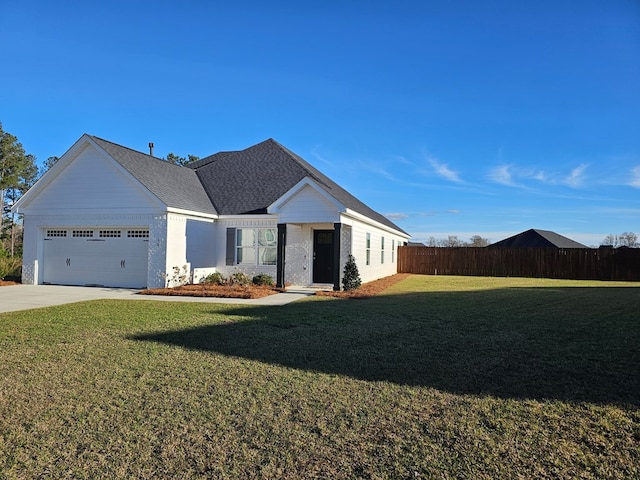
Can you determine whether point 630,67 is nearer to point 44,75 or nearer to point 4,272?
point 44,75

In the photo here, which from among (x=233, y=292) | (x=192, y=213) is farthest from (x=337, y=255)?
(x=192, y=213)

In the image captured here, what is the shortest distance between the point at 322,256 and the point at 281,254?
2281 millimetres

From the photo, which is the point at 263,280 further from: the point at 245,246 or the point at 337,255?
the point at 337,255

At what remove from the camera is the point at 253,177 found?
2006cm

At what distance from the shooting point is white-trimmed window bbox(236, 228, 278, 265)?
681 inches

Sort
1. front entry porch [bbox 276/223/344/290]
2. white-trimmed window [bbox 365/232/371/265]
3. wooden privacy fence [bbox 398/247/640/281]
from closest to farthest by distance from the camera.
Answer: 1. front entry porch [bbox 276/223/344/290]
2. white-trimmed window [bbox 365/232/371/265]
3. wooden privacy fence [bbox 398/247/640/281]

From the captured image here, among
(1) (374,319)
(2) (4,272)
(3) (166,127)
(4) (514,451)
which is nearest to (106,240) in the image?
(2) (4,272)

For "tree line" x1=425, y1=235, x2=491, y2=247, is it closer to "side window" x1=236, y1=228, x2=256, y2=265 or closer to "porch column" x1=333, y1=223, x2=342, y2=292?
"side window" x1=236, y1=228, x2=256, y2=265

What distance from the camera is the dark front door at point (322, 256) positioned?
17250 mm

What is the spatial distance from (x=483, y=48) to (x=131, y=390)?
1437 centimetres

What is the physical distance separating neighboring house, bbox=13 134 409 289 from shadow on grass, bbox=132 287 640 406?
535cm

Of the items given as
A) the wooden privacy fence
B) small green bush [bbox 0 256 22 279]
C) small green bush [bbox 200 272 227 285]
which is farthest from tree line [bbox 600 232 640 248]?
small green bush [bbox 0 256 22 279]

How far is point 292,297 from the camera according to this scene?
13.5 meters

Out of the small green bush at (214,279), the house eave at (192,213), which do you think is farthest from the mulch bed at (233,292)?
the house eave at (192,213)
